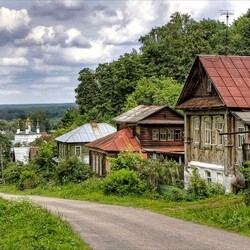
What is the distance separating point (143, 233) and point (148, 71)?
5341 centimetres

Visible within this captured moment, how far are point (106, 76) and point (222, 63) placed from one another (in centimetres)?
4253

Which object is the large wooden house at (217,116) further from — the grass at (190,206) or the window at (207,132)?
the grass at (190,206)

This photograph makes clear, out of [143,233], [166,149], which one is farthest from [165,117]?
[143,233]

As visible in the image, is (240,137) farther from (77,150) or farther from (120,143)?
(77,150)

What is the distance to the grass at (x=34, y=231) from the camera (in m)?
15.6

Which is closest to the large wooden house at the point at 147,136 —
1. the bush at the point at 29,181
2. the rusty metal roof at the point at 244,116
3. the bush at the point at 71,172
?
the bush at the point at 71,172

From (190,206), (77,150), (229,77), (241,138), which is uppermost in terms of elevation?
(229,77)

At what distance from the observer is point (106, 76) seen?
2857 inches

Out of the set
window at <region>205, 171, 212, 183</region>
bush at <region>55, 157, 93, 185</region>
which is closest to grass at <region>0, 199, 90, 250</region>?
window at <region>205, 171, 212, 183</region>

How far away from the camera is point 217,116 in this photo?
98.1 ft

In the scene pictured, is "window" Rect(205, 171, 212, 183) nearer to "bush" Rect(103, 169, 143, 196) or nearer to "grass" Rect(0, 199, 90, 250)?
"bush" Rect(103, 169, 143, 196)

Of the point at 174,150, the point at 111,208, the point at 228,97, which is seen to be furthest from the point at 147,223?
the point at 174,150

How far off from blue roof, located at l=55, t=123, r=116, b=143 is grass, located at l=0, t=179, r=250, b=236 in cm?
1232

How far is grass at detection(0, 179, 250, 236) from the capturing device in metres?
18.5
